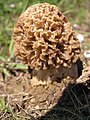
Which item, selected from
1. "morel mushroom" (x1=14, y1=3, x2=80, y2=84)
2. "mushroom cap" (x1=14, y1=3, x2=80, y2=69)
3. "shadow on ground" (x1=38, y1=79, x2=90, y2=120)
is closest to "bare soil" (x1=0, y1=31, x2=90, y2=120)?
Answer: "shadow on ground" (x1=38, y1=79, x2=90, y2=120)

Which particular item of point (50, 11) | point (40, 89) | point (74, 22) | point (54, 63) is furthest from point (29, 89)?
point (74, 22)

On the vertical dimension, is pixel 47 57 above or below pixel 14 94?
above

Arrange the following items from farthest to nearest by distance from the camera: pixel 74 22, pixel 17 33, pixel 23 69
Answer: pixel 74 22 → pixel 23 69 → pixel 17 33

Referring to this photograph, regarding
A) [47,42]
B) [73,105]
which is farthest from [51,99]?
[47,42]

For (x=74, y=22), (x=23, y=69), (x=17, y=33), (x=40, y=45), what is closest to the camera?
(x=40, y=45)

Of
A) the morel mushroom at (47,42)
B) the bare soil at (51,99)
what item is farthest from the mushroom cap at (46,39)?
the bare soil at (51,99)

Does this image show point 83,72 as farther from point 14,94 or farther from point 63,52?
point 14,94

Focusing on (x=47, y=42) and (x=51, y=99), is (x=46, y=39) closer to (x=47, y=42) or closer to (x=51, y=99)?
(x=47, y=42)
